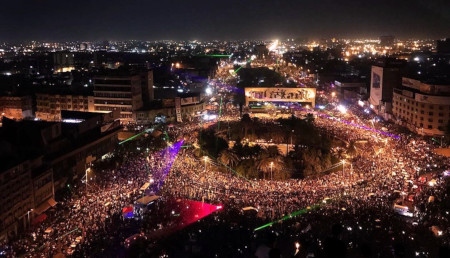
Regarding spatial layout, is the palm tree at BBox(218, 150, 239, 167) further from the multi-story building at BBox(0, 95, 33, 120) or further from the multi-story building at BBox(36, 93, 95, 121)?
the multi-story building at BBox(0, 95, 33, 120)

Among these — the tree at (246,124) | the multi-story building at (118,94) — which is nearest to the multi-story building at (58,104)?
the multi-story building at (118,94)

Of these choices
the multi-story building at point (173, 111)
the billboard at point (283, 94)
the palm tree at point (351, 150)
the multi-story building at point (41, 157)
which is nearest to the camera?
the multi-story building at point (41, 157)

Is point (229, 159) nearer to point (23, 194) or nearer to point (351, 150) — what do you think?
point (351, 150)

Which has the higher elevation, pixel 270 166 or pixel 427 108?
pixel 427 108

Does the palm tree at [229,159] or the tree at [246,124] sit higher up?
the tree at [246,124]

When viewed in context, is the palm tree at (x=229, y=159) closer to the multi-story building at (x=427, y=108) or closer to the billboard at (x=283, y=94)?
the multi-story building at (x=427, y=108)

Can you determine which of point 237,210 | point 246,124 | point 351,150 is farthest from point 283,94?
point 237,210

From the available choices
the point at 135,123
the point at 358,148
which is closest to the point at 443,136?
the point at 358,148
